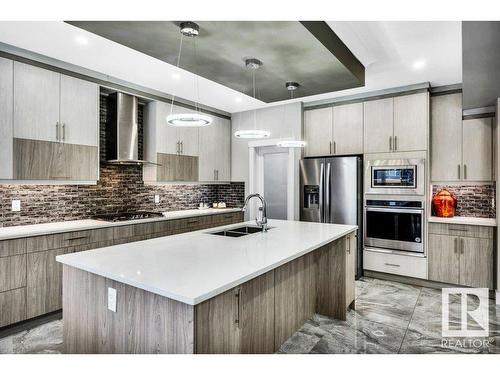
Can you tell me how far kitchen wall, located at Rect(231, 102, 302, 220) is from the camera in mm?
5020

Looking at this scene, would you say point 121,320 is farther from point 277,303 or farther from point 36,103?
point 36,103

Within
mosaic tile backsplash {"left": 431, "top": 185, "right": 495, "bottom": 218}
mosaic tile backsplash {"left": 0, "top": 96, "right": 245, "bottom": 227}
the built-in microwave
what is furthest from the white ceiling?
mosaic tile backsplash {"left": 431, "top": 185, "right": 495, "bottom": 218}

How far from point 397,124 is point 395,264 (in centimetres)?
183

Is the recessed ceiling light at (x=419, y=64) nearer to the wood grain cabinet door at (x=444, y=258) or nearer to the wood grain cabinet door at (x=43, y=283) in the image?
the wood grain cabinet door at (x=444, y=258)

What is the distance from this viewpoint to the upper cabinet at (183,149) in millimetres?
Result: 4480

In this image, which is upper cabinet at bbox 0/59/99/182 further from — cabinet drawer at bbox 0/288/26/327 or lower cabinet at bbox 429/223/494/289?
lower cabinet at bbox 429/223/494/289

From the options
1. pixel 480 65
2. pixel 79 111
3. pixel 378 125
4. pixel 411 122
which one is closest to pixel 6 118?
pixel 79 111

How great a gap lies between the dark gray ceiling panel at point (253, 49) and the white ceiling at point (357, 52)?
0.25 meters

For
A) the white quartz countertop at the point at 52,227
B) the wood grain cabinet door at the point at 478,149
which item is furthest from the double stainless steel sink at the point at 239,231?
the wood grain cabinet door at the point at 478,149

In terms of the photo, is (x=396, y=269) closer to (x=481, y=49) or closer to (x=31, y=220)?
(x=481, y=49)

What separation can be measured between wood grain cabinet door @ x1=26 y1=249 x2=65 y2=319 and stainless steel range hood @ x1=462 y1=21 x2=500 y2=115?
3.65 meters

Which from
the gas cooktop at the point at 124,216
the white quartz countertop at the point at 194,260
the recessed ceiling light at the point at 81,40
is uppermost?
the recessed ceiling light at the point at 81,40

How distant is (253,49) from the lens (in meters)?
2.36

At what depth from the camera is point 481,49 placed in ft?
6.97
